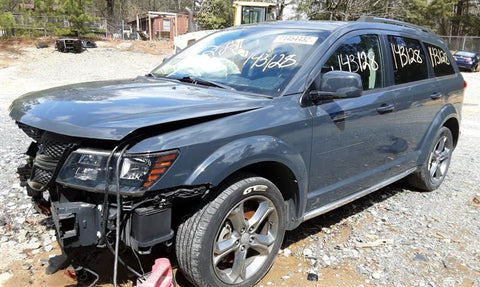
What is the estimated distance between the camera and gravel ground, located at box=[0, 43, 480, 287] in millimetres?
3270

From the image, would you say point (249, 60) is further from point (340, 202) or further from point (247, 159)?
point (340, 202)

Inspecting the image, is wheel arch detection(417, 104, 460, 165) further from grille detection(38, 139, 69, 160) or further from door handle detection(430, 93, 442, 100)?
grille detection(38, 139, 69, 160)

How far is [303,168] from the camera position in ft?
10.4

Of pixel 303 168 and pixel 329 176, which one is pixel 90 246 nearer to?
pixel 303 168

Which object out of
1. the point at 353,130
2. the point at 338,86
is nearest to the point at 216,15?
the point at 353,130

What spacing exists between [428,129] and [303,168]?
2.26m

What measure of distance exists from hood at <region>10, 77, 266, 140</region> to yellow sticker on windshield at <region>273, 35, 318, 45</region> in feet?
2.50

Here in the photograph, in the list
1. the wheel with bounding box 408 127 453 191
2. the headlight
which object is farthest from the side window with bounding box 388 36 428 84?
the headlight

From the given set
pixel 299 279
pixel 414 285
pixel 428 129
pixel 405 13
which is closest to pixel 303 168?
pixel 299 279

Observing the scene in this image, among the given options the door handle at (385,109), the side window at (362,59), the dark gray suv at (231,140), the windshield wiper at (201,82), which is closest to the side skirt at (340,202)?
the dark gray suv at (231,140)

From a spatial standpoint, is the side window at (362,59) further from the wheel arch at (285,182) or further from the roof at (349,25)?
the wheel arch at (285,182)

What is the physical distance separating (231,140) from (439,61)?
3.45 m

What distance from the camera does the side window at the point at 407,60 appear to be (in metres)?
4.21

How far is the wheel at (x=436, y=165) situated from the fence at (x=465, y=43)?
37197 mm
